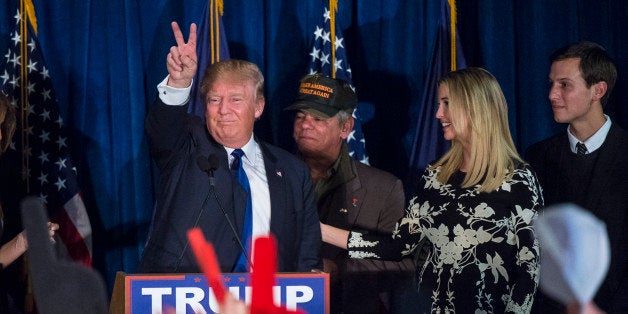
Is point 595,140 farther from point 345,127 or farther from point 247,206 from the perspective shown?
point 247,206

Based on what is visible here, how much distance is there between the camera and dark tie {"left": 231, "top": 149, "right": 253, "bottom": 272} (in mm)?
2496


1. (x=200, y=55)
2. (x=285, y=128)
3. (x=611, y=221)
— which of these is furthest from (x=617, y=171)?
(x=200, y=55)

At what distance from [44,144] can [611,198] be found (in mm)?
2579

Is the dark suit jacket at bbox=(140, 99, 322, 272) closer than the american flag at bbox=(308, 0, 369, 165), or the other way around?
the dark suit jacket at bbox=(140, 99, 322, 272)

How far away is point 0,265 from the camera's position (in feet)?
11.2

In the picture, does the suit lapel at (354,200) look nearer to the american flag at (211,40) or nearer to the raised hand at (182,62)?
the american flag at (211,40)

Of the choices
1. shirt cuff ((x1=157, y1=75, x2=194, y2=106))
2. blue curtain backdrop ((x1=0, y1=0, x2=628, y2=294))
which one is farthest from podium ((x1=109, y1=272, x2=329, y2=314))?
blue curtain backdrop ((x1=0, y1=0, x2=628, y2=294))

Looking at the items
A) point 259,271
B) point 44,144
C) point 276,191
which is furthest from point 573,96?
point 259,271

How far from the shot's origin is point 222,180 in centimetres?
258

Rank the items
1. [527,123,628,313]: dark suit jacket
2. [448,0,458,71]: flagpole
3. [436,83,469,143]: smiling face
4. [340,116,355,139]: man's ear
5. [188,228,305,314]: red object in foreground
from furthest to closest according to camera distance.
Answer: [448,0,458,71]: flagpole < [340,116,355,139]: man's ear < [527,123,628,313]: dark suit jacket < [436,83,469,143]: smiling face < [188,228,305,314]: red object in foreground

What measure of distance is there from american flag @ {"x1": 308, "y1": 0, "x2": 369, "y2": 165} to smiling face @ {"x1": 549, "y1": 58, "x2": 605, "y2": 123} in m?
1.10

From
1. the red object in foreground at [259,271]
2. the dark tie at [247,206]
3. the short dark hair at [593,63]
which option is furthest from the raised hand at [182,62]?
the red object in foreground at [259,271]

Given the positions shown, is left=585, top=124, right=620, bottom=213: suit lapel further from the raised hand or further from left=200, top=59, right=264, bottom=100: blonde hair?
the raised hand

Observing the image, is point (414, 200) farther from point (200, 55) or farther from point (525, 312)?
point (200, 55)
